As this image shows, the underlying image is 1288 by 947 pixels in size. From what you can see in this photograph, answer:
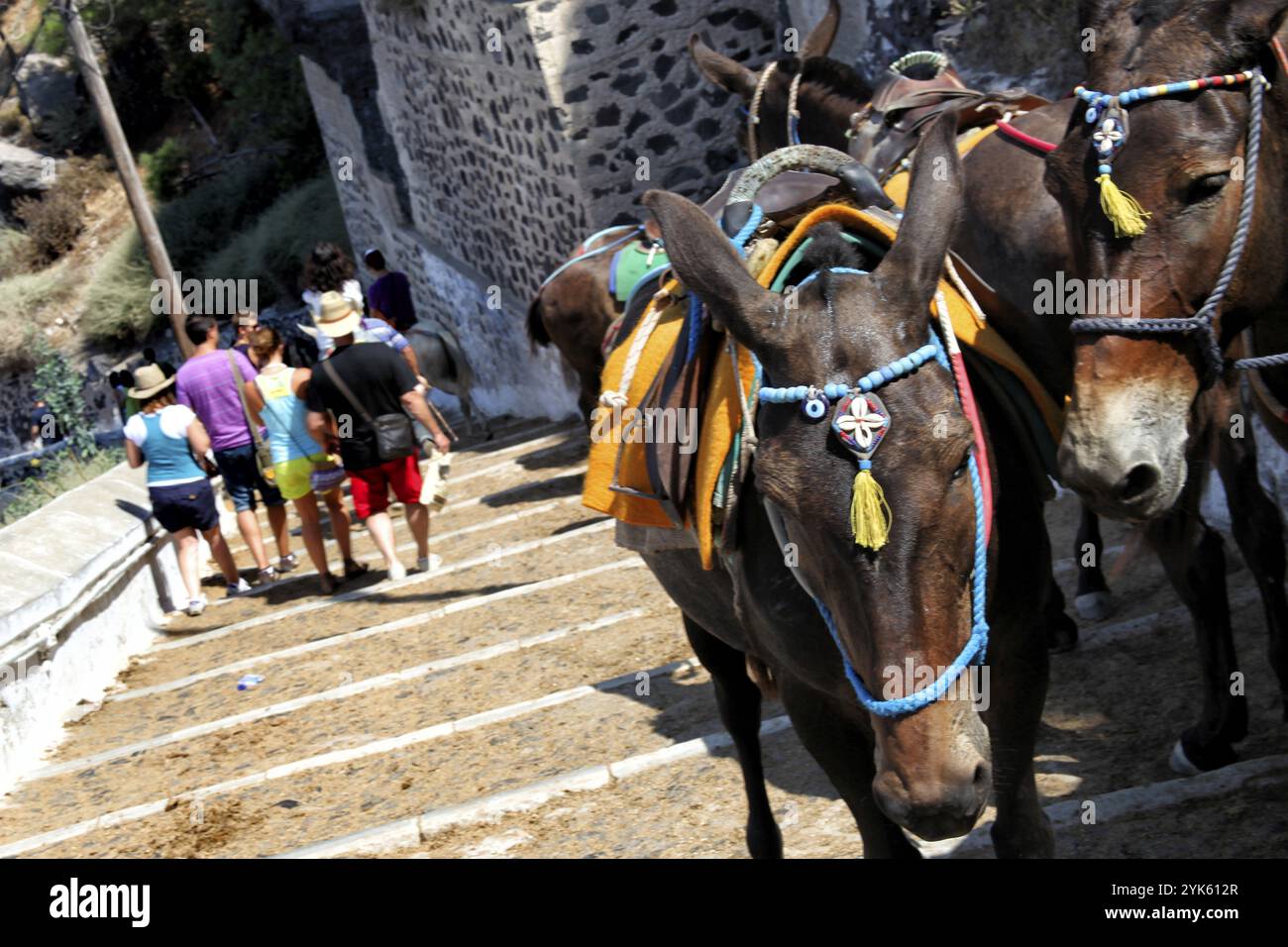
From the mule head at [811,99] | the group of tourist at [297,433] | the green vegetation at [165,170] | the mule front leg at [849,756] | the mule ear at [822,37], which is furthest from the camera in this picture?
the green vegetation at [165,170]

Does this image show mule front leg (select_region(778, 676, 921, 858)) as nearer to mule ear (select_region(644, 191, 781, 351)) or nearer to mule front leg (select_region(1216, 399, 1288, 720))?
mule ear (select_region(644, 191, 781, 351))

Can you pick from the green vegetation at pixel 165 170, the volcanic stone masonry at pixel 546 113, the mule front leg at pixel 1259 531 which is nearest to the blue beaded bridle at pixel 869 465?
the mule front leg at pixel 1259 531

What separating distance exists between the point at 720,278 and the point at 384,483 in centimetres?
688

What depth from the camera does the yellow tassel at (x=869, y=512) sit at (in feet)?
8.71

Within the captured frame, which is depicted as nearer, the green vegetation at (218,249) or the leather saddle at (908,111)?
the leather saddle at (908,111)

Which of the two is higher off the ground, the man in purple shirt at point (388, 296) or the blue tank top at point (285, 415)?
the man in purple shirt at point (388, 296)

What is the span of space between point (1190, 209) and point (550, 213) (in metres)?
10.7

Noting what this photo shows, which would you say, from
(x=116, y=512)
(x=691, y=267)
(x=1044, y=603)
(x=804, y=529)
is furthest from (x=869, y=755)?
(x=116, y=512)

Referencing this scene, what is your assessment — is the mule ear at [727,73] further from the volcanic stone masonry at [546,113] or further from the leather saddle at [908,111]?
the volcanic stone masonry at [546,113]

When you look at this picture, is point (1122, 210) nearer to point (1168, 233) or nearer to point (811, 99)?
point (1168, 233)

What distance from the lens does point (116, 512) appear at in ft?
32.8

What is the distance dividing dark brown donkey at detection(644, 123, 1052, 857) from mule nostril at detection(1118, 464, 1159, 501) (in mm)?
270

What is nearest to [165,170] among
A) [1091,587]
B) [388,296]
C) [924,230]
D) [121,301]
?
[121,301]

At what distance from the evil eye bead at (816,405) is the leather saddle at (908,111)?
2.58 m
